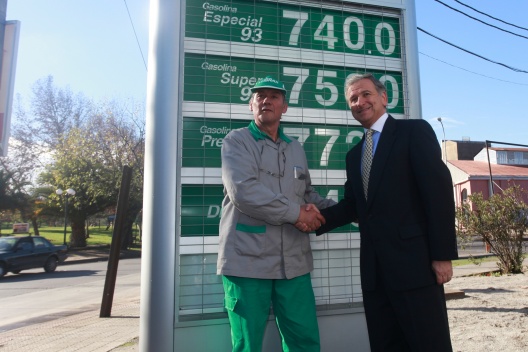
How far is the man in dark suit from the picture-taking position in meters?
2.33

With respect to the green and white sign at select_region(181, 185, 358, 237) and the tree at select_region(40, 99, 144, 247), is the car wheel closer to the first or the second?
the tree at select_region(40, 99, 144, 247)

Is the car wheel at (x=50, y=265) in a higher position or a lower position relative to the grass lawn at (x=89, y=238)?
lower

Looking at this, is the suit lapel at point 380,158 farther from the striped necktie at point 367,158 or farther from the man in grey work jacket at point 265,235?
the man in grey work jacket at point 265,235

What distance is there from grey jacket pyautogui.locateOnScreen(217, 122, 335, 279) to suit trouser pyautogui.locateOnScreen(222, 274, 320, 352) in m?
0.08

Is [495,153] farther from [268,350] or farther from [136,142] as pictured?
[268,350]

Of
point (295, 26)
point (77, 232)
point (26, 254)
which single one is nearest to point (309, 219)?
point (295, 26)

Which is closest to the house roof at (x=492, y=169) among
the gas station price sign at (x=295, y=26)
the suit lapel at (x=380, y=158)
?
the gas station price sign at (x=295, y=26)

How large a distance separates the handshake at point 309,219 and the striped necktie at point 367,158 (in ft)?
1.14

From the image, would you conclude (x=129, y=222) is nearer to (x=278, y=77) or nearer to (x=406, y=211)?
(x=278, y=77)

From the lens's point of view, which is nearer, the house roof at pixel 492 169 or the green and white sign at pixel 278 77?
the green and white sign at pixel 278 77

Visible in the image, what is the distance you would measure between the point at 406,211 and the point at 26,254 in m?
18.7

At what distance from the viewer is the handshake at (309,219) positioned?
2649 mm

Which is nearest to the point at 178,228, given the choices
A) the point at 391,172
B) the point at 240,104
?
the point at 240,104

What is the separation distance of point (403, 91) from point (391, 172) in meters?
1.56
